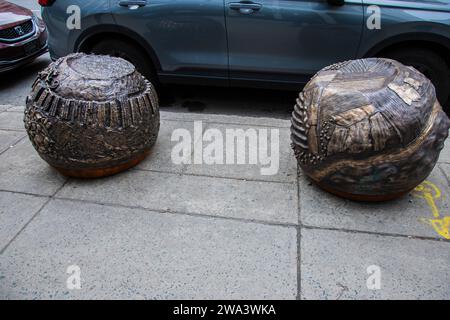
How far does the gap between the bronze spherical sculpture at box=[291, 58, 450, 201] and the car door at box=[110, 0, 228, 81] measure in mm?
2140

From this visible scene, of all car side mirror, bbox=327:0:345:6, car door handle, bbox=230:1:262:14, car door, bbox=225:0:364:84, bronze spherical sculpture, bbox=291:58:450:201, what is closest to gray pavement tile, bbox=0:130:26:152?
car door, bbox=225:0:364:84

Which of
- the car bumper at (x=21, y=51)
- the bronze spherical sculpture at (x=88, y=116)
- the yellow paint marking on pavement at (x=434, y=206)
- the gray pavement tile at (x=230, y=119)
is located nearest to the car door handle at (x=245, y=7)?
the gray pavement tile at (x=230, y=119)

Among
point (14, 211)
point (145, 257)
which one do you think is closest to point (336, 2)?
point (145, 257)

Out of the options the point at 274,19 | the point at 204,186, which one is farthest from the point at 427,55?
the point at 204,186

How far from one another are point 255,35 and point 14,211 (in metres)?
3.28

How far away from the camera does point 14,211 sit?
3.04 meters

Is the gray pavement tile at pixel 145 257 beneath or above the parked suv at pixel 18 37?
beneath

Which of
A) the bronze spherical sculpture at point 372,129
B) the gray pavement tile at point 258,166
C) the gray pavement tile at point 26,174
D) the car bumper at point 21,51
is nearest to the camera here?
the bronze spherical sculpture at point 372,129

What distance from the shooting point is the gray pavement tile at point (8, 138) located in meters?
4.07

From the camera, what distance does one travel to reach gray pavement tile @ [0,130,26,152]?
160 inches

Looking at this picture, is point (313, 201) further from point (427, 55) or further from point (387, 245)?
point (427, 55)

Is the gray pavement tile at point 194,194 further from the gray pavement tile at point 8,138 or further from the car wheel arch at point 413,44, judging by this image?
the car wheel arch at point 413,44

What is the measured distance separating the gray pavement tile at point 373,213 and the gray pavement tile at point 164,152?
4.32 feet

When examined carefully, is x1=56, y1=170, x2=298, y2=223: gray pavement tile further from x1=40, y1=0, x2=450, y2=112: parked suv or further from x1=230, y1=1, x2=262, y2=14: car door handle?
x1=230, y1=1, x2=262, y2=14: car door handle
